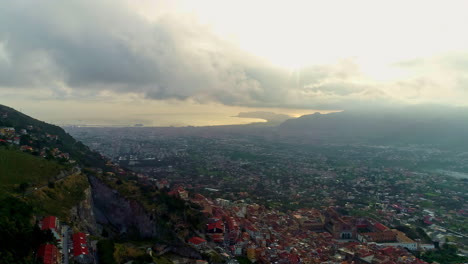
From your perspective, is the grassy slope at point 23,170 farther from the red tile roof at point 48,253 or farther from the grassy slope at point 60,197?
the red tile roof at point 48,253

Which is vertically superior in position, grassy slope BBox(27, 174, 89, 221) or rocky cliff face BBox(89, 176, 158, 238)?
grassy slope BBox(27, 174, 89, 221)

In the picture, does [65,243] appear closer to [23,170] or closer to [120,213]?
[120,213]

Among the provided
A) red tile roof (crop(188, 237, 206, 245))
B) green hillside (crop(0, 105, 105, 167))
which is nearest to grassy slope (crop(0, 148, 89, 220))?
red tile roof (crop(188, 237, 206, 245))

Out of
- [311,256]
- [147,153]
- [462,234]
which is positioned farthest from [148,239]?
[147,153]

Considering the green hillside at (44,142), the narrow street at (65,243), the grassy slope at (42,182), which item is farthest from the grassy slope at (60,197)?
the green hillside at (44,142)

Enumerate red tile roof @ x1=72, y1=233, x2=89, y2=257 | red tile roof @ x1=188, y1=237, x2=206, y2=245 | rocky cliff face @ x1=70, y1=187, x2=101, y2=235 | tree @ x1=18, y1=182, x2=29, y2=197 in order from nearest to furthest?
red tile roof @ x1=72, y1=233, x2=89, y2=257
tree @ x1=18, y1=182, x2=29, y2=197
rocky cliff face @ x1=70, y1=187, x2=101, y2=235
red tile roof @ x1=188, y1=237, x2=206, y2=245

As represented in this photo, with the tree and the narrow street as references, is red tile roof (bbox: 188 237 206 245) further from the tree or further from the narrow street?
the tree

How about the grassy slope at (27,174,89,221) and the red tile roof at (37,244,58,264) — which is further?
the grassy slope at (27,174,89,221)

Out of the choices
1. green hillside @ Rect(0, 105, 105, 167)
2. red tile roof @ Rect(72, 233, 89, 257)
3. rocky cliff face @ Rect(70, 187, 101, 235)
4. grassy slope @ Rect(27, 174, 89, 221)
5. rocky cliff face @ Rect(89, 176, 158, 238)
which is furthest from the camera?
green hillside @ Rect(0, 105, 105, 167)
